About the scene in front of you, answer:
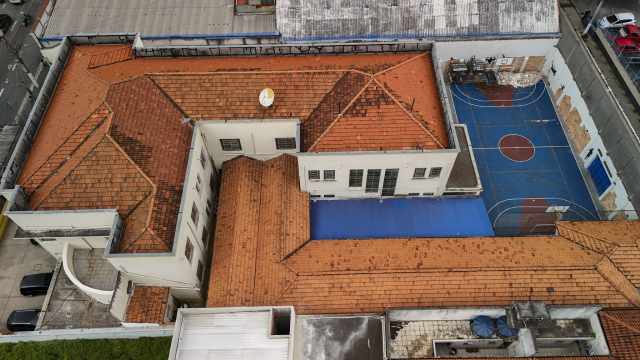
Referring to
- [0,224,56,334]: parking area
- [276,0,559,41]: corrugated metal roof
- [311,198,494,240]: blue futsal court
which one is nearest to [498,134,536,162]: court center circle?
[311,198,494,240]: blue futsal court

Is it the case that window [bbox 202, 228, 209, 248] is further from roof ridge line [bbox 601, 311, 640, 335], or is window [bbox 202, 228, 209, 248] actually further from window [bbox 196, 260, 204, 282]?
roof ridge line [bbox 601, 311, 640, 335]

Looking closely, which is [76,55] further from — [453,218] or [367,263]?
[453,218]

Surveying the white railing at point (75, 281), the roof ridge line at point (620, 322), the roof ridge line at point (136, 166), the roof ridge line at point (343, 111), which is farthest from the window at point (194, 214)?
the roof ridge line at point (620, 322)

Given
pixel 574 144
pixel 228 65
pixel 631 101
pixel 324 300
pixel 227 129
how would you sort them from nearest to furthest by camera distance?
pixel 324 300, pixel 227 129, pixel 228 65, pixel 631 101, pixel 574 144

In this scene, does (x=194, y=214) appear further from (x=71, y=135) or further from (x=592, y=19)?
(x=592, y=19)

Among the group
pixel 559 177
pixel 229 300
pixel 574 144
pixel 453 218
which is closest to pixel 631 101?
pixel 574 144
